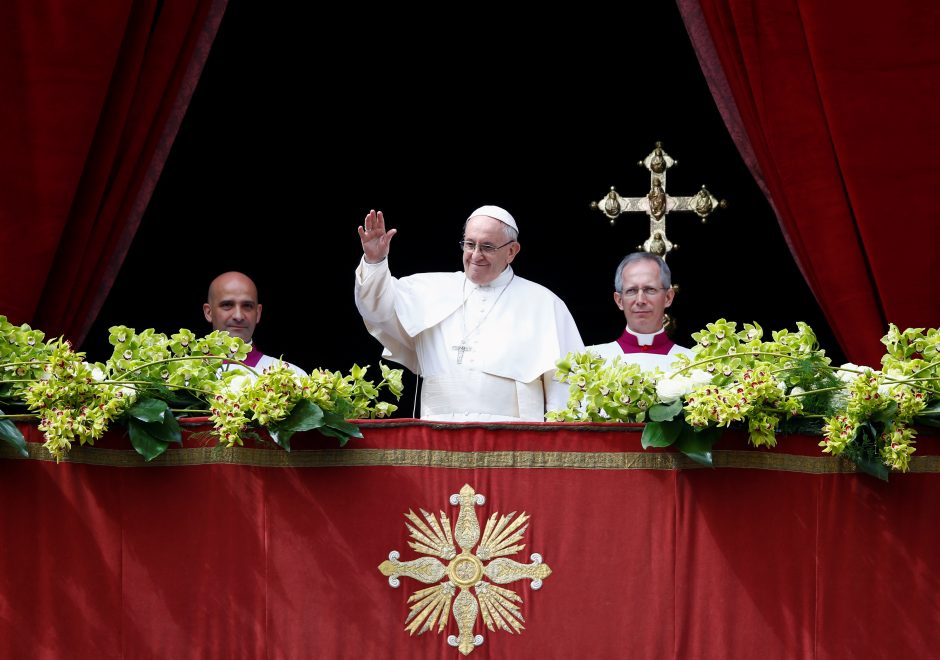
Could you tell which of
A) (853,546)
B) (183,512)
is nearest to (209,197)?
(183,512)

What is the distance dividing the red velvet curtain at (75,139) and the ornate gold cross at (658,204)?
2.30 metres

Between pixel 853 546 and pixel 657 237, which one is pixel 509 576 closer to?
pixel 853 546

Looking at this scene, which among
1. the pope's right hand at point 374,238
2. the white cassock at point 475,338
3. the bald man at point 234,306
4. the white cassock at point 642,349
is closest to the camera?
the pope's right hand at point 374,238

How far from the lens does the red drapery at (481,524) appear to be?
409 centimetres

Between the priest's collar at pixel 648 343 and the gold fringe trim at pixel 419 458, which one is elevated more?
the priest's collar at pixel 648 343

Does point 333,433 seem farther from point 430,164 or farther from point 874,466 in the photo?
point 430,164

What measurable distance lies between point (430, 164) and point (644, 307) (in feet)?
7.38

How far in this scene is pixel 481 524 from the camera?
420 cm

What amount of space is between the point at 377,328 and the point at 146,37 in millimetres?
1386

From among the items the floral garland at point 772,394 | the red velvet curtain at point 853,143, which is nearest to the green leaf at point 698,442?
the floral garland at point 772,394

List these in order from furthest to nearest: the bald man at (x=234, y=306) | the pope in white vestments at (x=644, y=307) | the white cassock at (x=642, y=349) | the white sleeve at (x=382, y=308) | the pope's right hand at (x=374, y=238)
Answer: the bald man at (x=234, y=306) → the white cassock at (x=642, y=349) → the pope in white vestments at (x=644, y=307) → the white sleeve at (x=382, y=308) → the pope's right hand at (x=374, y=238)

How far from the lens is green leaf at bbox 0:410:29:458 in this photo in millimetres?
4148

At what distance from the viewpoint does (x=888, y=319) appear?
204 inches

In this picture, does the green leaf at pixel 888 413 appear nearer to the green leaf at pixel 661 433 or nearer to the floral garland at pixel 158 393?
the green leaf at pixel 661 433
